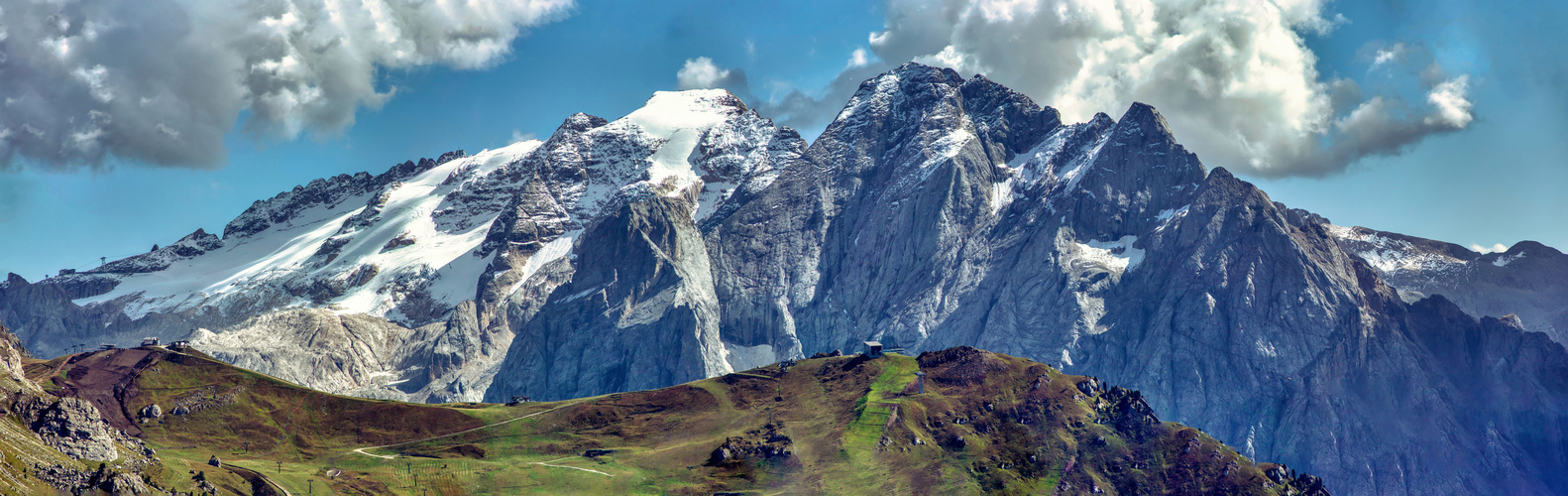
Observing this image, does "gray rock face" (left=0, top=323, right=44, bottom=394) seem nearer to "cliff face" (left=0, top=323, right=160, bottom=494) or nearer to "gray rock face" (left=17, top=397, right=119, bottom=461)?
"cliff face" (left=0, top=323, right=160, bottom=494)

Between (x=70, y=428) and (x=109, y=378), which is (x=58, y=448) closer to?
(x=70, y=428)

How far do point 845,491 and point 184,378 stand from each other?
112709 mm

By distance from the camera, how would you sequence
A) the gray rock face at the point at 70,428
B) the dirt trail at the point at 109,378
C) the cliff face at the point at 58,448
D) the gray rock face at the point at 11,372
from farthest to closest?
the dirt trail at the point at 109,378 < the gray rock face at the point at 11,372 < the gray rock face at the point at 70,428 < the cliff face at the point at 58,448

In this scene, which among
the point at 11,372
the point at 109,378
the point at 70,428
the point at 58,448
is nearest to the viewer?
the point at 58,448

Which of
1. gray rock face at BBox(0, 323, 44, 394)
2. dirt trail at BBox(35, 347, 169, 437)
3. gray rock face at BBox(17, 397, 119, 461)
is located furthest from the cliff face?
dirt trail at BBox(35, 347, 169, 437)

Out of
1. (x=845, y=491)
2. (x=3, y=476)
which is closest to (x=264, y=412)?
(x=3, y=476)

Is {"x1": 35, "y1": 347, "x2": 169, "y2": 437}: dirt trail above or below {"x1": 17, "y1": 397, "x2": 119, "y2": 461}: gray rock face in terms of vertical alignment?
above

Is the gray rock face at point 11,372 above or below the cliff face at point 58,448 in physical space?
above

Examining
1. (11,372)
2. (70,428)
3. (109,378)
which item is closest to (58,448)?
(70,428)

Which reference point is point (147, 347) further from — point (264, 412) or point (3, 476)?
point (3, 476)

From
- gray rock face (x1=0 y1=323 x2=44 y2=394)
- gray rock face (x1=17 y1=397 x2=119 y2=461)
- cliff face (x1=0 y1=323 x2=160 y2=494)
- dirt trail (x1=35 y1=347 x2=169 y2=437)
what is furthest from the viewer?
dirt trail (x1=35 y1=347 x2=169 y2=437)

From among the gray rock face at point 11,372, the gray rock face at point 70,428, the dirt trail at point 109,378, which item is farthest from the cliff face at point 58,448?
→ the dirt trail at point 109,378

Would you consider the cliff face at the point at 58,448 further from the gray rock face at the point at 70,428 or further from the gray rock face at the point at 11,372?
the gray rock face at the point at 11,372

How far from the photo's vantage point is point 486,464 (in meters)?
183
